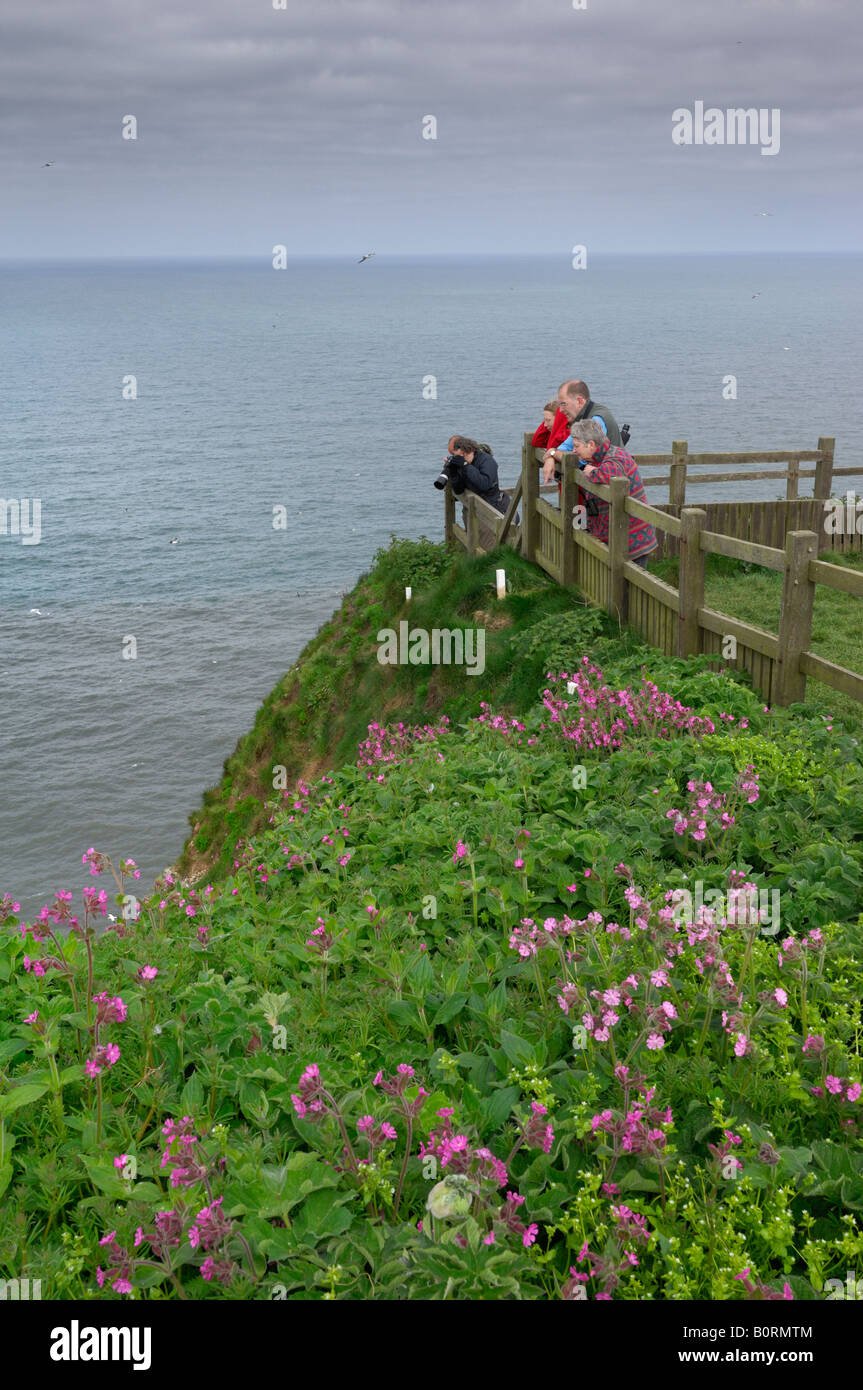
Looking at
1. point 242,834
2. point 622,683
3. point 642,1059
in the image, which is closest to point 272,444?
point 242,834

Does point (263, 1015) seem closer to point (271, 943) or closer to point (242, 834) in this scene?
point (271, 943)

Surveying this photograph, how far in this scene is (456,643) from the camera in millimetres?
13797

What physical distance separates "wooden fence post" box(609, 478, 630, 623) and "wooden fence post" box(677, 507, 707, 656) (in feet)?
4.39

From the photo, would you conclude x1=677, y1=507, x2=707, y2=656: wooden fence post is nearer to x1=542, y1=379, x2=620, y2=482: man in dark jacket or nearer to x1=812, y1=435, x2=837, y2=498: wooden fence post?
x1=542, y1=379, x2=620, y2=482: man in dark jacket

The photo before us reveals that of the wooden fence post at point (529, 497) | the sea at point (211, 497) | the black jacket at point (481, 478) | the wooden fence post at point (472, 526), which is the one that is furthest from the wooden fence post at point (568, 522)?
the sea at point (211, 497)

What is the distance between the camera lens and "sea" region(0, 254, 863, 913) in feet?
110

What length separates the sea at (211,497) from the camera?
33562 millimetres

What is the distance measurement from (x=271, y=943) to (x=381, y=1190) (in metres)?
2.59

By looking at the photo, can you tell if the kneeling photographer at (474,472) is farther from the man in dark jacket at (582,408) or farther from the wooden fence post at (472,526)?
the man in dark jacket at (582,408)

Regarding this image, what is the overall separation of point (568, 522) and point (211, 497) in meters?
57.2

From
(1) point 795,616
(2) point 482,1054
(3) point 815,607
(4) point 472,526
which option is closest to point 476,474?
(4) point 472,526

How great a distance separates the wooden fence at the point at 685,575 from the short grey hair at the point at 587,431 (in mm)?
494

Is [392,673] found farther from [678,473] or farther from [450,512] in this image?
[678,473]

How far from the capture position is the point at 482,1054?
423cm
